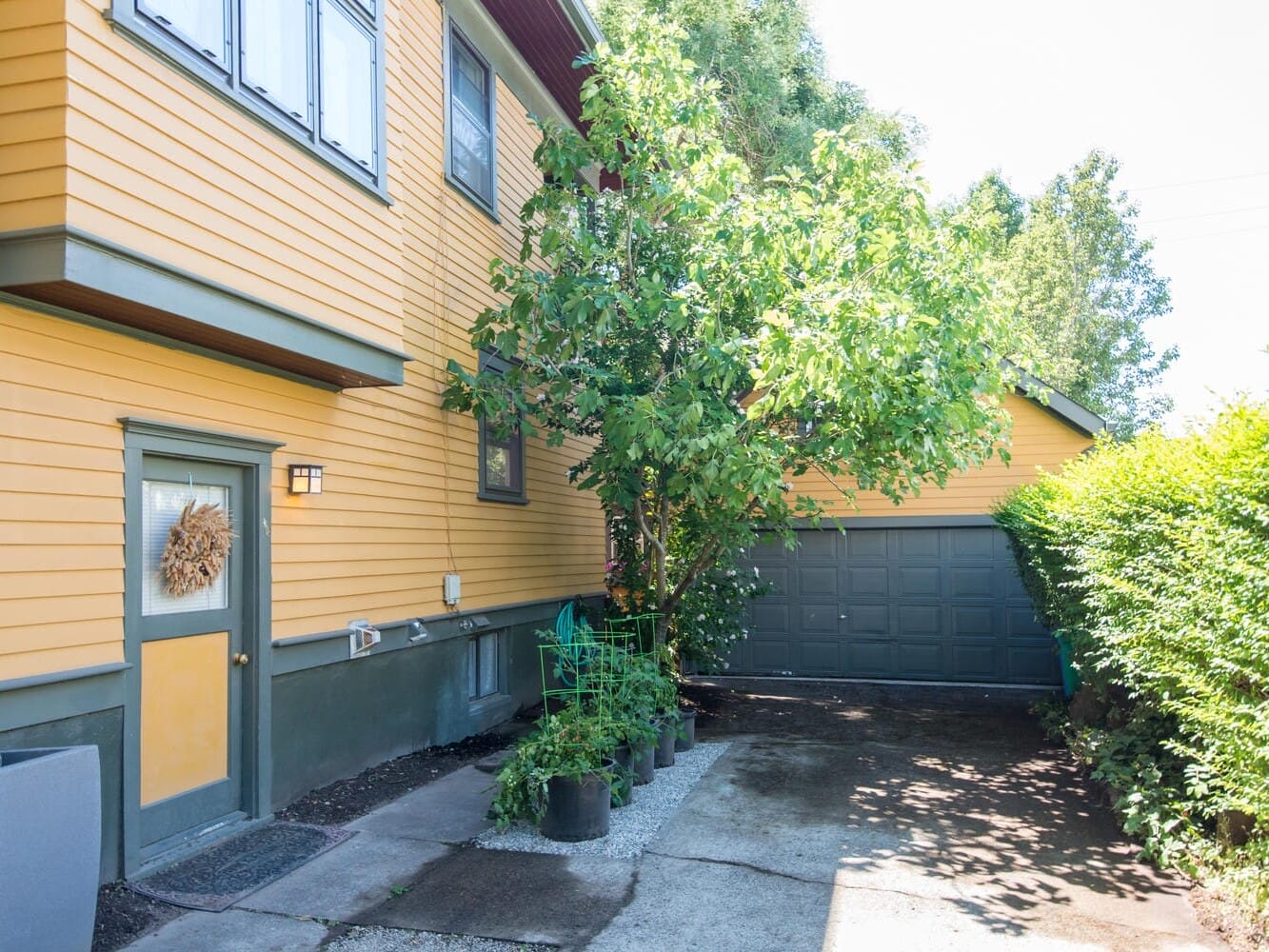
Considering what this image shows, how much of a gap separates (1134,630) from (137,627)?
5.30 m

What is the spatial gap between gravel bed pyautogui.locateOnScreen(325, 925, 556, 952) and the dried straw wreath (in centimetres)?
202

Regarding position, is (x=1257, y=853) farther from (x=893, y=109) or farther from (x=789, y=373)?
(x=893, y=109)

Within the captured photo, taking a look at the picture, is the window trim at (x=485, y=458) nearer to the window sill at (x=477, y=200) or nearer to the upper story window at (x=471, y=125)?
the window sill at (x=477, y=200)

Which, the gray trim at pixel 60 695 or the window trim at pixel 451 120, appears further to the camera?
the window trim at pixel 451 120

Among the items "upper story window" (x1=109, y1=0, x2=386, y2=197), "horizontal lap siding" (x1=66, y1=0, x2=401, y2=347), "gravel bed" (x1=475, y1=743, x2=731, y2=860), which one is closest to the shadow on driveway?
"gravel bed" (x1=475, y1=743, x2=731, y2=860)

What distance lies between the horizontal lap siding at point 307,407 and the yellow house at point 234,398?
2 centimetres

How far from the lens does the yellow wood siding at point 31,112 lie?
4035mm

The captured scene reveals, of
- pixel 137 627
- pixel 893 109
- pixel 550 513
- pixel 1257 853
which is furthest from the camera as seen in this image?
pixel 893 109

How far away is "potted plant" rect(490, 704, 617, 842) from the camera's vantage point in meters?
5.53

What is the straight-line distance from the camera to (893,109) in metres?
22.6

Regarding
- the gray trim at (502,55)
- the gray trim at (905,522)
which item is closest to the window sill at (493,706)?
the gray trim at (905,522)

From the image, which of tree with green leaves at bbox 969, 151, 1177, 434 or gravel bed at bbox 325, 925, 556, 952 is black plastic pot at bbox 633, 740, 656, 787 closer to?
gravel bed at bbox 325, 925, 556, 952

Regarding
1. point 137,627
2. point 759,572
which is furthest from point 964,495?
point 137,627

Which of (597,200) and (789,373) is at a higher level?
(597,200)
